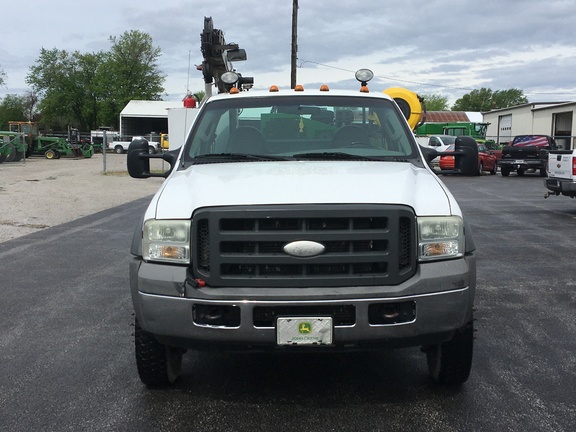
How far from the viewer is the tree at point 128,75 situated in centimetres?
7788

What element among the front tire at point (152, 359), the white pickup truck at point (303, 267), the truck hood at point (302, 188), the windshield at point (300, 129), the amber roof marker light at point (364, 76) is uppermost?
the amber roof marker light at point (364, 76)

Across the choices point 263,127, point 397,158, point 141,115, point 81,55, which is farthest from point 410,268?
point 81,55

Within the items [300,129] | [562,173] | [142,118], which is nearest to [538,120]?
[142,118]

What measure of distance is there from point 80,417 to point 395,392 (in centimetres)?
187

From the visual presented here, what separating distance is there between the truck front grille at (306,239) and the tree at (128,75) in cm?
7735

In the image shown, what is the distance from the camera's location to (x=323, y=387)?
403 centimetres

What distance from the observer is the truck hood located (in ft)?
11.3

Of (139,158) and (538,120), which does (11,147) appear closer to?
(139,158)

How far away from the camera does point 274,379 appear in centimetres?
417

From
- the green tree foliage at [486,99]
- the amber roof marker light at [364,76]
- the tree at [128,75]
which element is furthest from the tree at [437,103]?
the amber roof marker light at [364,76]

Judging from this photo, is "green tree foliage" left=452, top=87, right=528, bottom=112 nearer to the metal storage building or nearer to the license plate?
the metal storage building

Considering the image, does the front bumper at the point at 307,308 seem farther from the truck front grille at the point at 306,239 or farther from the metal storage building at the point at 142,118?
the metal storage building at the point at 142,118

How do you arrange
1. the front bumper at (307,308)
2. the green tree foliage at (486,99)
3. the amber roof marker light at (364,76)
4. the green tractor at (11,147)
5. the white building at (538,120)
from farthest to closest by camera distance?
the green tree foliage at (486,99), the white building at (538,120), the green tractor at (11,147), the amber roof marker light at (364,76), the front bumper at (307,308)

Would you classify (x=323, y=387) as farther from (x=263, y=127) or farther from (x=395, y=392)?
(x=263, y=127)
